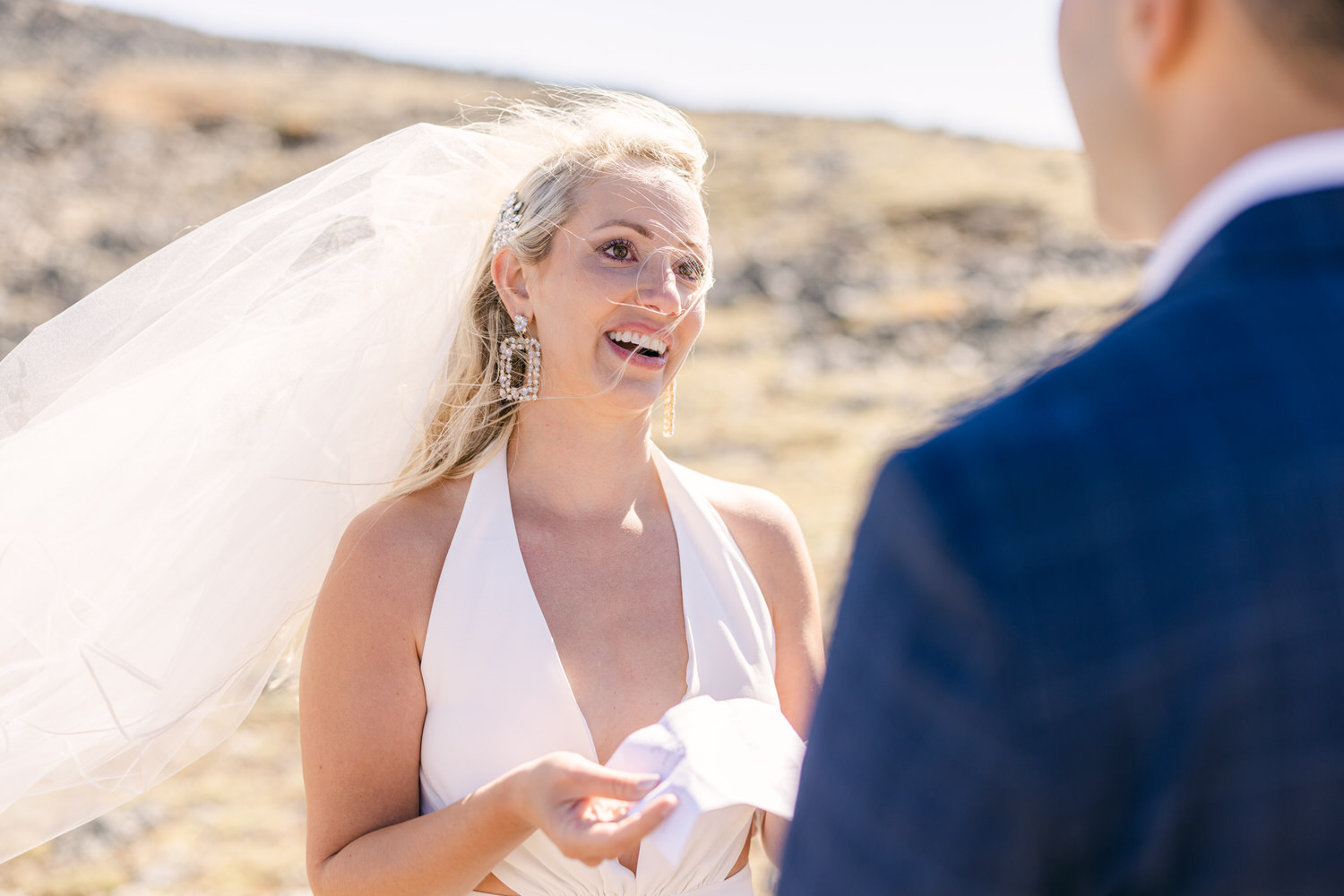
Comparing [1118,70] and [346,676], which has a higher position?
[1118,70]

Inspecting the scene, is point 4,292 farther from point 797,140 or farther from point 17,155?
point 797,140

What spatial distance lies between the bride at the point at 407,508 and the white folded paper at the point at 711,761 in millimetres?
262

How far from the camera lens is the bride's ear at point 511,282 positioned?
2.35 meters

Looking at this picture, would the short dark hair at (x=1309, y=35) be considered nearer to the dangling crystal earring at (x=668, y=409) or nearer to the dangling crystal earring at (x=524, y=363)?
the dangling crystal earring at (x=524, y=363)

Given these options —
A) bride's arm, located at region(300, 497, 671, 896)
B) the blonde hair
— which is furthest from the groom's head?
the blonde hair

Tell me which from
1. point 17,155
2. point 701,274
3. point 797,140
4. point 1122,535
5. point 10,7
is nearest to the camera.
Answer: point 1122,535

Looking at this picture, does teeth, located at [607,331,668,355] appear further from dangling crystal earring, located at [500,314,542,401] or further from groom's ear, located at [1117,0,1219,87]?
groom's ear, located at [1117,0,1219,87]

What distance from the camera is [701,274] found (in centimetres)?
237

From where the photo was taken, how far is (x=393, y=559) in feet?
6.73

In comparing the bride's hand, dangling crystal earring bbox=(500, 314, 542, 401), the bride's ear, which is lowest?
the bride's hand

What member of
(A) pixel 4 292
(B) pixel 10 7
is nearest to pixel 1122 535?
(A) pixel 4 292

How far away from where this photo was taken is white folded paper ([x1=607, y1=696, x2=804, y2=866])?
1.51 m

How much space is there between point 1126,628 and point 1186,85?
38 centimetres

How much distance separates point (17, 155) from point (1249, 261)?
77.5 ft
